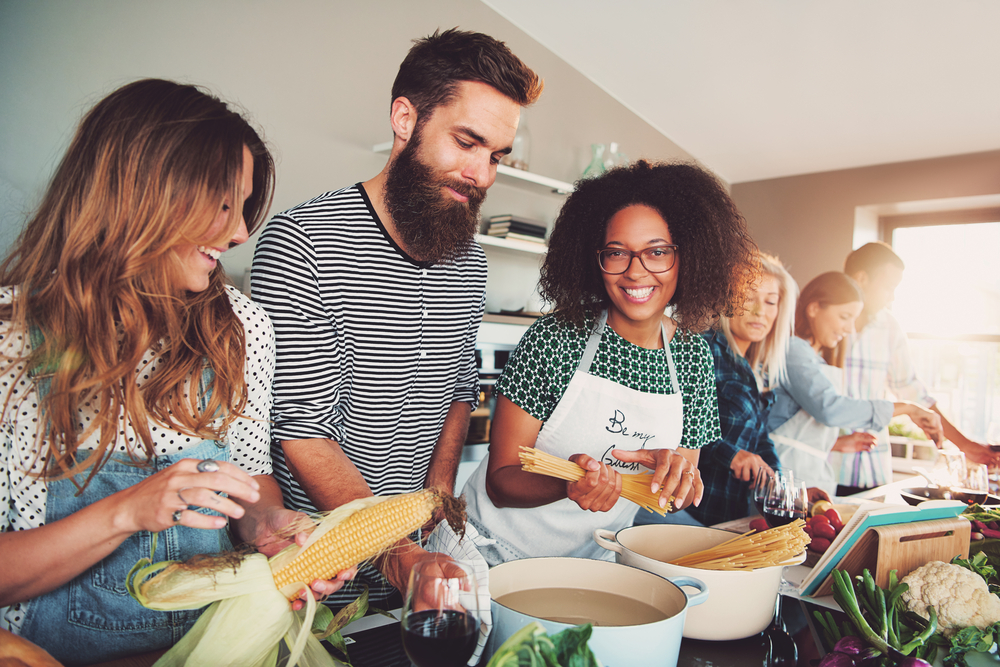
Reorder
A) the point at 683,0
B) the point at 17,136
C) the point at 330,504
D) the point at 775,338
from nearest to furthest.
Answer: the point at 330,504 < the point at 17,136 < the point at 775,338 < the point at 683,0

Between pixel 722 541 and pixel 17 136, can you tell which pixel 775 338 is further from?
pixel 17 136

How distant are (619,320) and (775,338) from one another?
1.33 metres

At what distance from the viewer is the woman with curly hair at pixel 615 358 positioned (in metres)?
1.57

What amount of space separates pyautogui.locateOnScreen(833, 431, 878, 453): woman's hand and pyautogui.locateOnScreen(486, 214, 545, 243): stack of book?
1982 millimetres

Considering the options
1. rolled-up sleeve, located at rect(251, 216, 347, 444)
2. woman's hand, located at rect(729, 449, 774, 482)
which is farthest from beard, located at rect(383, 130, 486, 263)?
woman's hand, located at rect(729, 449, 774, 482)

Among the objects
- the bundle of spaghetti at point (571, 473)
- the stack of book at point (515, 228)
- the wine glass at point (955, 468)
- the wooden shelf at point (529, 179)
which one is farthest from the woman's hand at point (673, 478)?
the stack of book at point (515, 228)

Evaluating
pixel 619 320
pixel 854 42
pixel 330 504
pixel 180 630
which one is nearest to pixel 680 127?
pixel 854 42

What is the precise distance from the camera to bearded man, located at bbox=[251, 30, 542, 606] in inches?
49.9

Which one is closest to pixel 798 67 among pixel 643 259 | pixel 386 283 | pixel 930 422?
pixel 930 422

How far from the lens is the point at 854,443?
3207 mm

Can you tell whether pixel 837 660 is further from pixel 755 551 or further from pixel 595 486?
pixel 595 486

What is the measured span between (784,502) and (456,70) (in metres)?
1.20

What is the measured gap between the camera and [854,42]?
3732mm

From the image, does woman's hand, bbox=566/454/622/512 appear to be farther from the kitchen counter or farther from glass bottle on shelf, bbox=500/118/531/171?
glass bottle on shelf, bbox=500/118/531/171
